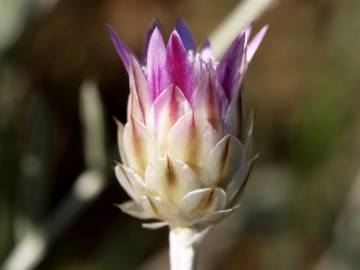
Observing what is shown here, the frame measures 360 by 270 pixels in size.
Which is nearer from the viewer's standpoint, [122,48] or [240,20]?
[122,48]

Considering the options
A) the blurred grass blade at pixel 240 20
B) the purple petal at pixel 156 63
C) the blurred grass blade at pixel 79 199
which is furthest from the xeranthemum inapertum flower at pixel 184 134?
the blurred grass blade at pixel 79 199

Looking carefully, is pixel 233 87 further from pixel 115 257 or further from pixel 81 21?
pixel 81 21

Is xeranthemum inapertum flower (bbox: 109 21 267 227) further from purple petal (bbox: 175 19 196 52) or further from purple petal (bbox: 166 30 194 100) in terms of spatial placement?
purple petal (bbox: 175 19 196 52)

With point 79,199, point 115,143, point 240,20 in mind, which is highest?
point 240,20

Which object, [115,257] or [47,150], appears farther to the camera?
[115,257]

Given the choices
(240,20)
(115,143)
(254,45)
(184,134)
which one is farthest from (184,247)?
(115,143)

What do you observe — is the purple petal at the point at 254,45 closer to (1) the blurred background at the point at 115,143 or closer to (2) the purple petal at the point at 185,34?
(2) the purple petal at the point at 185,34

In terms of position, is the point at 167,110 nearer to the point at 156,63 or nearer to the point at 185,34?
the point at 156,63

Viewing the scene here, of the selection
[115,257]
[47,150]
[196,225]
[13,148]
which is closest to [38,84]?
[13,148]
